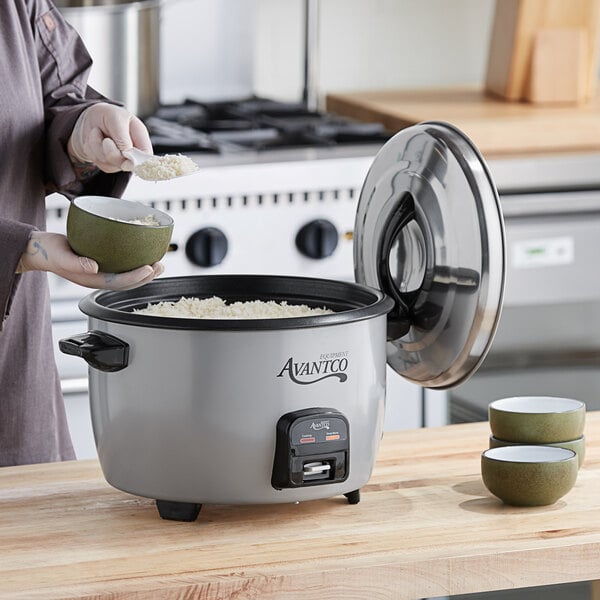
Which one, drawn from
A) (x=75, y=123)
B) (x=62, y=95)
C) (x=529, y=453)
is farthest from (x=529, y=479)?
(x=62, y=95)

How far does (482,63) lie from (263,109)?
0.71m

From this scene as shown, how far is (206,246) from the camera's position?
2.17 m

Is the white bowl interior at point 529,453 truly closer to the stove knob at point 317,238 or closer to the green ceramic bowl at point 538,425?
the green ceramic bowl at point 538,425

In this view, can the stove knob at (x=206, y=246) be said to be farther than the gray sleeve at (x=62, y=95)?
Yes

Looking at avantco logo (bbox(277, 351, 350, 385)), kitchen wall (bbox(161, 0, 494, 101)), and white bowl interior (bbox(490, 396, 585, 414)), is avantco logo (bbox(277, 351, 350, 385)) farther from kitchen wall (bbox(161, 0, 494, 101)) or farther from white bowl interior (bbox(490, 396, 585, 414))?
kitchen wall (bbox(161, 0, 494, 101))

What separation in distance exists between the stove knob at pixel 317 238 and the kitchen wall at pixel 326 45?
2.76ft

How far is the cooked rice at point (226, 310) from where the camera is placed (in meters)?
1.15

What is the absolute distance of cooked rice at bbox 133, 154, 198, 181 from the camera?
1.18 meters

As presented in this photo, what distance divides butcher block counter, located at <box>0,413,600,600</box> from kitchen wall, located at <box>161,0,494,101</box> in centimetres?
188

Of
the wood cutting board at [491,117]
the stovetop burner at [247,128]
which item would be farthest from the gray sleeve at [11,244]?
the wood cutting board at [491,117]

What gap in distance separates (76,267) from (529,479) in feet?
1.46

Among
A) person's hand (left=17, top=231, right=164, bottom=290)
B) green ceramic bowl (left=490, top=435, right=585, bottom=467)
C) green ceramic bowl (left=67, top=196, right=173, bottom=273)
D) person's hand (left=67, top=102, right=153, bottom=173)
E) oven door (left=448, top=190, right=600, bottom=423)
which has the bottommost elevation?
oven door (left=448, top=190, right=600, bottom=423)

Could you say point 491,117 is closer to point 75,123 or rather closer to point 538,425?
point 75,123

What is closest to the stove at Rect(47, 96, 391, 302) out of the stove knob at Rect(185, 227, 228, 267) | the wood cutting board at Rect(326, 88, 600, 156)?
the stove knob at Rect(185, 227, 228, 267)
